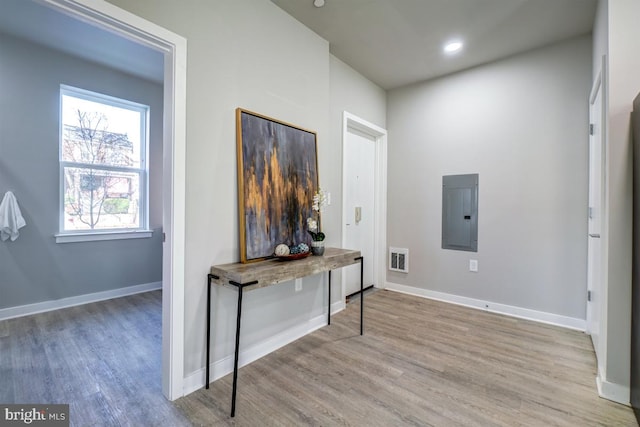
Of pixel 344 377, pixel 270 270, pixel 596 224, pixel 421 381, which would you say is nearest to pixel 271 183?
pixel 270 270

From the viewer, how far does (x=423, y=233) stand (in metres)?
3.79

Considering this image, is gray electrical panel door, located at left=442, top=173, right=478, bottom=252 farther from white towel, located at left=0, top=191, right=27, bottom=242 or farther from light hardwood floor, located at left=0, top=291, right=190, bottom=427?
white towel, located at left=0, top=191, right=27, bottom=242

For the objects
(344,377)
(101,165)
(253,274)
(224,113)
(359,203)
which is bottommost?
(344,377)

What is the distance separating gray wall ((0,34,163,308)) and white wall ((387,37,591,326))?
3928mm

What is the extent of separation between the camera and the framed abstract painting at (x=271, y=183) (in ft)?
6.97

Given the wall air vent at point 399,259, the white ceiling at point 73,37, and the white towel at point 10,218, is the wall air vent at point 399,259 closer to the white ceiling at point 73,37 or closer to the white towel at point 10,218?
the white ceiling at point 73,37

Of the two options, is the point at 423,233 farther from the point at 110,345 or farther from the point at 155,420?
the point at 110,345

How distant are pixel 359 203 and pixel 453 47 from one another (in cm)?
202

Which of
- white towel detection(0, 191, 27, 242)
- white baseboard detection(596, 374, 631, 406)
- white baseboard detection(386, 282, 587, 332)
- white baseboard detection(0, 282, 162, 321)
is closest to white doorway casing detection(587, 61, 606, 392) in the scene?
white baseboard detection(596, 374, 631, 406)

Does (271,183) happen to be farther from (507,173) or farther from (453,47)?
(507,173)

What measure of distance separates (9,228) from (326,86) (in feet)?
11.6

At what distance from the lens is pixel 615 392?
1.75 metres

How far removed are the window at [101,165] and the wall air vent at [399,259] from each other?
3546 millimetres

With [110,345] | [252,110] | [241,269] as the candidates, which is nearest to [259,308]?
[241,269]
